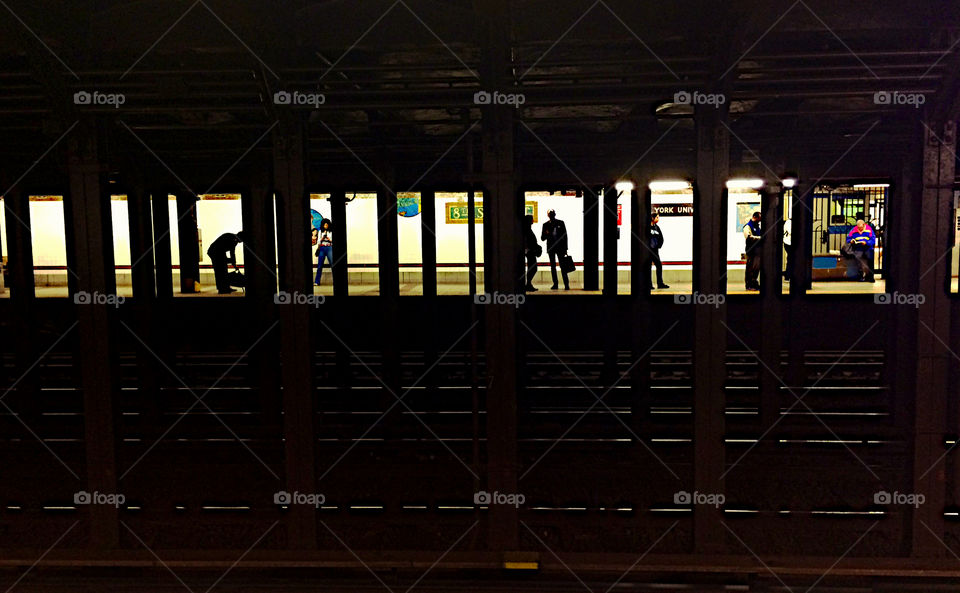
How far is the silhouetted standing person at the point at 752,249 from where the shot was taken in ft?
28.0

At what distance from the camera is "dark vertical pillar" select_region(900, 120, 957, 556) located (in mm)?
3531

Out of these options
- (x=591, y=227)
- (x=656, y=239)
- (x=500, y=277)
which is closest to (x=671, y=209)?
(x=656, y=239)

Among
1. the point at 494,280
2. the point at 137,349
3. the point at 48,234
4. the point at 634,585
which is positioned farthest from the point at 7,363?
the point at 634,585

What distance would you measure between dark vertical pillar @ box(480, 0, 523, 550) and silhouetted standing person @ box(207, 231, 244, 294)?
5347 mm

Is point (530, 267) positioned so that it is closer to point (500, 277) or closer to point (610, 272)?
point (610, 272)

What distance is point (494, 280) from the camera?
371 centimetres

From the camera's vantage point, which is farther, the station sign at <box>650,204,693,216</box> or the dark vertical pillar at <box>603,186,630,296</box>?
the station sign at <box>650,204,693,216</box>

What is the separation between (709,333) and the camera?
148 inches

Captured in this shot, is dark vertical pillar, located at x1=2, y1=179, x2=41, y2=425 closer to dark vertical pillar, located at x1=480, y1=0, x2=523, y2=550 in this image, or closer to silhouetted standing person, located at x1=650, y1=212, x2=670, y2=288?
dark vertical pillar, located at x1=480, y1=0, x2=523, y2=550

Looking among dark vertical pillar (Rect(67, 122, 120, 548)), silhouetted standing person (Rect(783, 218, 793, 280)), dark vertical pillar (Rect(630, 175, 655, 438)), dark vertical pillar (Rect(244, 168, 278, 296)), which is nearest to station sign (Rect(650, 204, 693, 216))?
silhouetted standing person (Rect(783, 218, 793, 280))

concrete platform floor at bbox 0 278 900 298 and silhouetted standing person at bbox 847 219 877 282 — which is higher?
silhouetted standing person at bbox 847 219 877 282

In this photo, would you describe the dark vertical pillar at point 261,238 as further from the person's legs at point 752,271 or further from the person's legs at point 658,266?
the person's legs at point 752,271

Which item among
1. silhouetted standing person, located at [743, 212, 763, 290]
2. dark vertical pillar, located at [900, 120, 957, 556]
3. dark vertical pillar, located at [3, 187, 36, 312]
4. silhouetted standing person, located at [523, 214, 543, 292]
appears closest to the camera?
dark vertical pillar, located at [900, 120, 957, 556]

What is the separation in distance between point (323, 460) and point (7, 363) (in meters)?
6.23
